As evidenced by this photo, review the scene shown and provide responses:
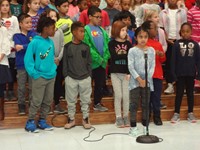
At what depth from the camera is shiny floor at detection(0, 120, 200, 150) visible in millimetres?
4426

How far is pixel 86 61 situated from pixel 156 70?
3.07 feet

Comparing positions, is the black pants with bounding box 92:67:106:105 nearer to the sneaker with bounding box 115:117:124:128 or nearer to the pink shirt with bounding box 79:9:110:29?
the sneaker with bounding box 115:117:124:128

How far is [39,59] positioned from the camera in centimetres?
496

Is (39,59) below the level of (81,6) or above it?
below

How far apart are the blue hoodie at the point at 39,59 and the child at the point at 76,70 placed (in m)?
0.20

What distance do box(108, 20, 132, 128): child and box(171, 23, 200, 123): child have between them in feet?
2.26

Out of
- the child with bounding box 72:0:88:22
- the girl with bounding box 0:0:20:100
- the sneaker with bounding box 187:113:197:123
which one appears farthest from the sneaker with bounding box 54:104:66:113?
the sneaker with bounding box 187:113:197:123

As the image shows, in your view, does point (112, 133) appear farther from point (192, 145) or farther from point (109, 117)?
point (192, 145)

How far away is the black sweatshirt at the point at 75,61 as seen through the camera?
201 inches

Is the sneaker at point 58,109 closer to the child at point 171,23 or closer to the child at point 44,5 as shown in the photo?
the child at point 44,5

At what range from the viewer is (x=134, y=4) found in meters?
6.96

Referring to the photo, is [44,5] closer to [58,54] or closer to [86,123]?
[58,54]

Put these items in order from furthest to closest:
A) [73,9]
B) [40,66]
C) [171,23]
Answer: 1. [73,9]
2. [171,23]
3. [40,66]

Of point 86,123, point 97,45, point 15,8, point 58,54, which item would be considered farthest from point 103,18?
point 86,123
